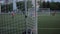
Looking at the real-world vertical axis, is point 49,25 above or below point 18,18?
below

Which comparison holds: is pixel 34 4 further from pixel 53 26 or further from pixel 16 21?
pixel 53 26

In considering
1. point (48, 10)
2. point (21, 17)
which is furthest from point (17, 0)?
point (48, 10)

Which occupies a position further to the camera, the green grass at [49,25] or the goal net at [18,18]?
the green grass at [49,25]

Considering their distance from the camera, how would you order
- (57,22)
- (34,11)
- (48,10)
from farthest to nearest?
(57,22) → (48,10) → (34,11)

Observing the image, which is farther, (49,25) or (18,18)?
(49,25)

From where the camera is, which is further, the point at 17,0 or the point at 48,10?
the point at 48,10

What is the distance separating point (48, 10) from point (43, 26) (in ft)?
2.01

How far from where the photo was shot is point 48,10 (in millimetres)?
4344

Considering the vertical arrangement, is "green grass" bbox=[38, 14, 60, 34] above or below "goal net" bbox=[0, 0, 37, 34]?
below

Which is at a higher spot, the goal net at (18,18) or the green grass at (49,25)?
the goal net at (18,18)

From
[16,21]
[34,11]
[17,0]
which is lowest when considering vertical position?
[16,21]

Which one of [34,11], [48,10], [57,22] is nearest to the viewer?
[34,11]

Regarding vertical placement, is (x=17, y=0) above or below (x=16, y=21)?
above

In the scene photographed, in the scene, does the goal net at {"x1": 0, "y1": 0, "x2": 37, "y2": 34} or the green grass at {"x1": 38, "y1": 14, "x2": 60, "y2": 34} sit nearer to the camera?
the goal net at {"x1": 0, "y1": 0, "x2": 37, "y2": 34}
